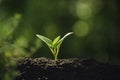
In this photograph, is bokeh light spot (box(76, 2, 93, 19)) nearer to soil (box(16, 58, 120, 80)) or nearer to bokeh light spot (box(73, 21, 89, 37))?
bokeh light spot (box(73, 21, 89, 37))

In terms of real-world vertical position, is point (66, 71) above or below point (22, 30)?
below

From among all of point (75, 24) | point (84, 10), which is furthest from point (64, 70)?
point (75, 24)

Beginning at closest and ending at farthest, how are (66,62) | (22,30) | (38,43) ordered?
(38,43)
(66,62)
(22,30)

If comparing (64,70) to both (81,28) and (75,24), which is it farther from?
(75,24)

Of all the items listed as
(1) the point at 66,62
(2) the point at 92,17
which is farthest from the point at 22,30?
(1) the point at 66,62

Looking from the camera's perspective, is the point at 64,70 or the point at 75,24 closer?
the point at 64,70

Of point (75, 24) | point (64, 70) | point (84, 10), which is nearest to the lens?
point (64, 70)

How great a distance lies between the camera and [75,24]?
3.75 meters

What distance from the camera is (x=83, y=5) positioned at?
3.56 meters

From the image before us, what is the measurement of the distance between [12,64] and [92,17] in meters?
2.14

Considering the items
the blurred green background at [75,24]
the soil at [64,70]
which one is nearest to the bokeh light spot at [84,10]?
the blurred green background at [75,24]

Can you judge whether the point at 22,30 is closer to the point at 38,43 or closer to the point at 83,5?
the point at 83,5

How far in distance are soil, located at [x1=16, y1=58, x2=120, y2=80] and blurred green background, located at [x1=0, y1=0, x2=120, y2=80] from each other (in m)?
1.28

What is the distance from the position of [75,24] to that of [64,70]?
163 cm
